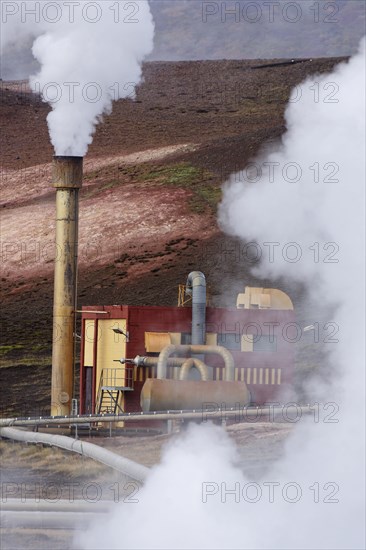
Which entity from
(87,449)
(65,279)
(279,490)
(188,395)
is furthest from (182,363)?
(279,490)

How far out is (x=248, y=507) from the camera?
84.4 feet

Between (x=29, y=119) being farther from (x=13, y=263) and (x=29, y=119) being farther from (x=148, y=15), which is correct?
(x=148, y=15)

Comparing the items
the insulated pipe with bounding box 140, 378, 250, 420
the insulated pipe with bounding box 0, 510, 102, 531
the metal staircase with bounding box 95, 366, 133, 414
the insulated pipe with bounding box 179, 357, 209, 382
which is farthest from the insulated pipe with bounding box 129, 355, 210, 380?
the insulated pipe with bounding box 0, 510, 102, 531

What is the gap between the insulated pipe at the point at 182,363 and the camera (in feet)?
162

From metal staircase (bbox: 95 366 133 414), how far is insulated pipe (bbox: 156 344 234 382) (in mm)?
1720

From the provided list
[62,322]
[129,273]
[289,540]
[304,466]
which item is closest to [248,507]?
[289,540]

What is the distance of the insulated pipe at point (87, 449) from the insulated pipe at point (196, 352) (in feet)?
17.8

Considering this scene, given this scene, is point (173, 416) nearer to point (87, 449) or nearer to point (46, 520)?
point (87, 449)

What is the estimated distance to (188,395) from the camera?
157 feet

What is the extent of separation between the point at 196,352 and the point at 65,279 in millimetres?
5532

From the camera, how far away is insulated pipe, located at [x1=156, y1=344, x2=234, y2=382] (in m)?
49.9

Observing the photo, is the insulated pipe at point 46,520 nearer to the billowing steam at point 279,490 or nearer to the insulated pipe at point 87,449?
the billowing steam at point 279,490

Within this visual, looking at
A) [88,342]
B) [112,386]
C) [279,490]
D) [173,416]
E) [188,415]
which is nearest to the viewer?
[279,490]

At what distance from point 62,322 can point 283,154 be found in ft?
204
